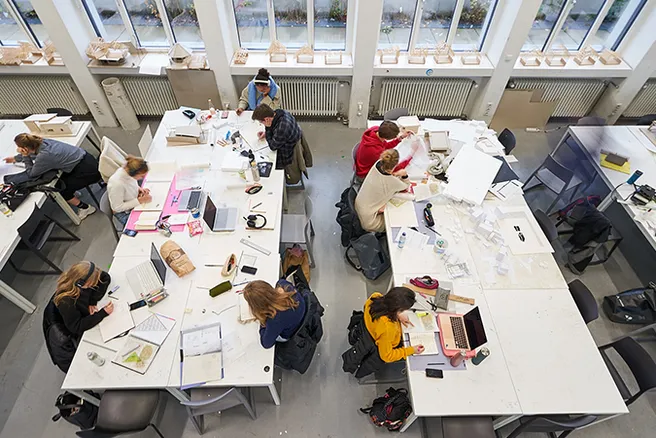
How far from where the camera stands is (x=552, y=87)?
577 centimetres

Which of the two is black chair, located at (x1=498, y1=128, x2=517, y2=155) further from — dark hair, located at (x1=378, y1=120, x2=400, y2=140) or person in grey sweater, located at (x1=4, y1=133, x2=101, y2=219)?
person in grey sweater, located at (x1=4, y1=133, x2=101, y2=219)

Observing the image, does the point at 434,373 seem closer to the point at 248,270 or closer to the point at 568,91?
the point at 248,270

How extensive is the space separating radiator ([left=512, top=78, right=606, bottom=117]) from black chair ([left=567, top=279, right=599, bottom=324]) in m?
3.74

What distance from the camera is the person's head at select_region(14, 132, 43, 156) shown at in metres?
3.85

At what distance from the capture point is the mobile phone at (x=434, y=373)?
106 inches

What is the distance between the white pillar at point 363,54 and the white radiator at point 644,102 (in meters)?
4.32

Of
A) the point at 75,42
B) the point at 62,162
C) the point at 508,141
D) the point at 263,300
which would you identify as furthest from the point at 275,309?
the point at 75,42

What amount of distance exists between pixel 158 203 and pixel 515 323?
3568 mm

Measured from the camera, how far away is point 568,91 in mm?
5832

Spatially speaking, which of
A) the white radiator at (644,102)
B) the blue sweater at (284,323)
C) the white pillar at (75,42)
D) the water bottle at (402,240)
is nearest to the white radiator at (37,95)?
the white pillar at (75,42)

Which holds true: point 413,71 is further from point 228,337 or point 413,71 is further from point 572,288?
point 228,337

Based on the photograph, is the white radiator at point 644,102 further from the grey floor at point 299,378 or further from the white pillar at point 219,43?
the white pillar at point 219,43

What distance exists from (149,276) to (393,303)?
213cm

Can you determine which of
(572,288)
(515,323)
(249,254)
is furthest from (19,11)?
(572,288)
